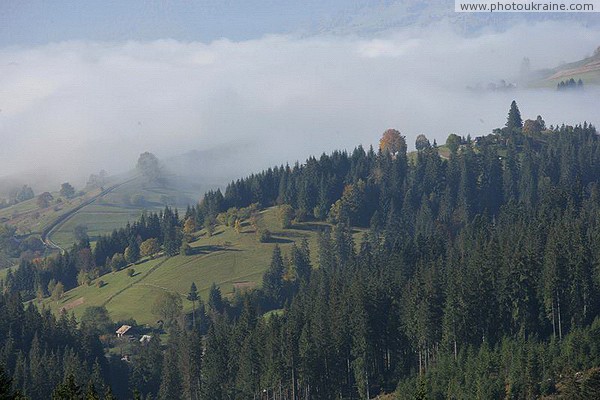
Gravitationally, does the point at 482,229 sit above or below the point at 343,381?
above

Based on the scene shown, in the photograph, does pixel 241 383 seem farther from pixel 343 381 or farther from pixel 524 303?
pixel 524 303

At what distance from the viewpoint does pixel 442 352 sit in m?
121

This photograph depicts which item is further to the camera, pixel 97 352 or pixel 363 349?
pixel 97 352

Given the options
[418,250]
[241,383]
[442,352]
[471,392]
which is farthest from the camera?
[418,250]

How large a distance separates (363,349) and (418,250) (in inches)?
1836

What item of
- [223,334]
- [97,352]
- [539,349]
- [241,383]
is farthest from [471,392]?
[97,352]

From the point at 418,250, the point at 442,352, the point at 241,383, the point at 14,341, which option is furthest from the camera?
the point at 418,250

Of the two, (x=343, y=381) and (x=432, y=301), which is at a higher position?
(x=432, y=301)

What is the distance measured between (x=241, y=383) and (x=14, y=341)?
4585cm

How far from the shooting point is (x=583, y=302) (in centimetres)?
12225

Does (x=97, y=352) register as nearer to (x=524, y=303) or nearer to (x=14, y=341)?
(x=14, y=341)

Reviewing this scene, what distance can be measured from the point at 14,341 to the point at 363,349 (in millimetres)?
61680

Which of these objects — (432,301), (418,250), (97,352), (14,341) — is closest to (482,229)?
(418,250)

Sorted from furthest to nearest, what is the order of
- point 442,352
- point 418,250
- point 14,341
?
point 418,250 < point 14,341 < point 442,352
